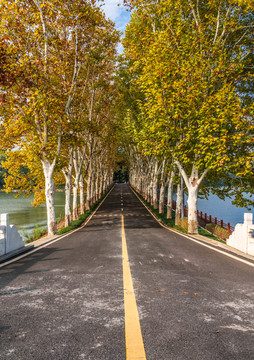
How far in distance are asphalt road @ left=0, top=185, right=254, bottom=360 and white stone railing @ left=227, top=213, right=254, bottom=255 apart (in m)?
1.51

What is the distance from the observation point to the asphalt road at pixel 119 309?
267 centimetres

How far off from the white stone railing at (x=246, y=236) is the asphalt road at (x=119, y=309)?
1515mm

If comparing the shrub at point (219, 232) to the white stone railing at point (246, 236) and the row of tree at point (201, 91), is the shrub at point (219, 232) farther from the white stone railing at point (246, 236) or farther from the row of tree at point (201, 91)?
the white stone railing at point (246, 236)

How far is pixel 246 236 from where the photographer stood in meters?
7.67

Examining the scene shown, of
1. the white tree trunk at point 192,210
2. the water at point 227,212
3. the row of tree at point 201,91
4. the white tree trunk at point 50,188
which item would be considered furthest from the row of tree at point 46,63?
the water at point 227,212

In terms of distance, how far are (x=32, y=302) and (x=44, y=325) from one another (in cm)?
86

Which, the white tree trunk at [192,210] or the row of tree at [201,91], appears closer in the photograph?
the row of tree at [201,91]

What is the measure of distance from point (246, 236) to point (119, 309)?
5.62m

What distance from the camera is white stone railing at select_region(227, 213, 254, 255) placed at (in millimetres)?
7544

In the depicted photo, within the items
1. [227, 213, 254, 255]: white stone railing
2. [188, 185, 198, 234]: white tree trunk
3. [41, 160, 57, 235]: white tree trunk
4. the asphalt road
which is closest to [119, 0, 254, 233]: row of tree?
[188, 185, 198, 234]: white tree trunk

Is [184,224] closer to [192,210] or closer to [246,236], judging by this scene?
[192,210]

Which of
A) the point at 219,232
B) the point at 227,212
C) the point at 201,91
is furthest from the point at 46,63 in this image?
the point at 227,212

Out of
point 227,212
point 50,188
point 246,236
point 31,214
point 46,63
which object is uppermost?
point 46,63

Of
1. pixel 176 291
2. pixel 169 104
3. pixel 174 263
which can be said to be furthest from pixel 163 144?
pixel 176 291
